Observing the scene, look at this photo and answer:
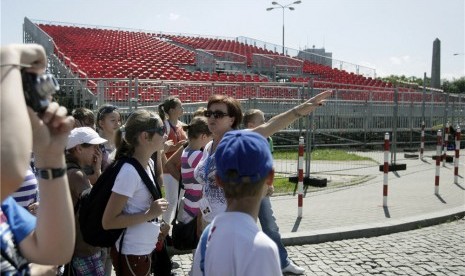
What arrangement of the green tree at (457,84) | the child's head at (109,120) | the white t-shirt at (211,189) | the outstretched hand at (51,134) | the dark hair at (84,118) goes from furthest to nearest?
the green tree at (457,84), the dark hair at (84,118), the child's head at (109,120), the white t-shirt at (211,189), the outstretched hand at (51,134)

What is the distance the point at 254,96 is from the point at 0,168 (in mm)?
14661

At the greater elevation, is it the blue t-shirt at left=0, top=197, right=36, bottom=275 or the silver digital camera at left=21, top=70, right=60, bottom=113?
the silver digital camera at left=21, top=70, right=60, bottom=113

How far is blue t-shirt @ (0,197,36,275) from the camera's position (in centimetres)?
165

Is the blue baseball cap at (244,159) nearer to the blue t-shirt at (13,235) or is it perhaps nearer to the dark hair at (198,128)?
the blue t-shirt at (13,235)

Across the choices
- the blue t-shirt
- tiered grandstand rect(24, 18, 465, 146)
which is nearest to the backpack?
the blue t-shirt

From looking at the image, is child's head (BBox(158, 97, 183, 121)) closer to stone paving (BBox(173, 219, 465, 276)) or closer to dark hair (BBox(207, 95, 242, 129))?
stone paving (BBox(173, 219, 465, 276))

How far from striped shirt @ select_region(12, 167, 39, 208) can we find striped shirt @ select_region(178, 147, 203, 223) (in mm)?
1845

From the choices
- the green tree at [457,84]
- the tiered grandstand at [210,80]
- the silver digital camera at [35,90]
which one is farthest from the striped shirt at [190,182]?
the green tree at [457,84]

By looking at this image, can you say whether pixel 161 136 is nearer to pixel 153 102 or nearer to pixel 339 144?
pixel 153 102

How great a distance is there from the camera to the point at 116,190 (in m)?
3.29

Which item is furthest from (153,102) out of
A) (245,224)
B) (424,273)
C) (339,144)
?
(245,224)

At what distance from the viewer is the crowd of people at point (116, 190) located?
1.43 m

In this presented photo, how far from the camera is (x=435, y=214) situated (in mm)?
8164

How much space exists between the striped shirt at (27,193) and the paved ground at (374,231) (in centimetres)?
253
